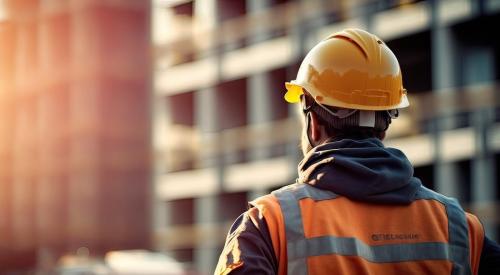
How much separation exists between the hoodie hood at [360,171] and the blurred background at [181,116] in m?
13.8

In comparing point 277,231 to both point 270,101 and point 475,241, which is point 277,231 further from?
point 270,101

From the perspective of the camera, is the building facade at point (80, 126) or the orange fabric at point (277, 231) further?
the building facade at point (80, 126)

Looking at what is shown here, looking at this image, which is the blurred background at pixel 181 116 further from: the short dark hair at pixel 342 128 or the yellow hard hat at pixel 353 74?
the short dark hair at pixel 342 128

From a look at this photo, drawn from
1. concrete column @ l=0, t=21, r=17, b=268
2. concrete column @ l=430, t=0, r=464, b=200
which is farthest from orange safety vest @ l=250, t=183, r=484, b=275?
concrete column @ l=0, t=21, r=17, b=268

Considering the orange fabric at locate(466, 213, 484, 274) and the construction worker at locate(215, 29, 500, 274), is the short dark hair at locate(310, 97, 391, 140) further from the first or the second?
the orange fabric at locate(466, 213, 484, 274)

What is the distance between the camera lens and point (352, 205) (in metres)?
2.82

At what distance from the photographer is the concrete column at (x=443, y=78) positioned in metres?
29.8

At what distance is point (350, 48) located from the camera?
306 centimetres

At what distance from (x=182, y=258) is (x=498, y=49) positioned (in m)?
17.5

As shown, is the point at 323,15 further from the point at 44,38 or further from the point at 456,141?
the point at 44,38

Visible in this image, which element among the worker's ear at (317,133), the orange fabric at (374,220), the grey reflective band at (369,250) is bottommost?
the grey reflective band at (369,250)

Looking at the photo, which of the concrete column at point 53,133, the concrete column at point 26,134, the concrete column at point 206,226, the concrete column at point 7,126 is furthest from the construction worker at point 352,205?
the concrete column at point 7,126

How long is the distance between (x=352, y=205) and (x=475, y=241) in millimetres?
386

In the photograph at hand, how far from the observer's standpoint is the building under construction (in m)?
29.4
